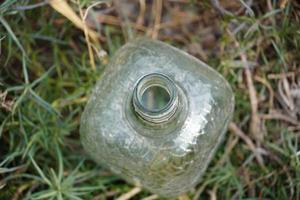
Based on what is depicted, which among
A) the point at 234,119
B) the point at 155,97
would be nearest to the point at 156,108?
the point at 155,97

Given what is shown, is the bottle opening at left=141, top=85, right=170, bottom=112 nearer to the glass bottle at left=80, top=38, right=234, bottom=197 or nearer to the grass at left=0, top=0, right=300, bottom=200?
the glass bottle at left=80, top=38, right=234, bottom=197

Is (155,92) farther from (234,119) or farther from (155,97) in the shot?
(234,119)

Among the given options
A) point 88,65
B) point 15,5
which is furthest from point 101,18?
point 15,5

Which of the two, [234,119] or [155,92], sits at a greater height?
[155,92]

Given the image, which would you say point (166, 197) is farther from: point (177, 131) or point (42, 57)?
point (42, 57)

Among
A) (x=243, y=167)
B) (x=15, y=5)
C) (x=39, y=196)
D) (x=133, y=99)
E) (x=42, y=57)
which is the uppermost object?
(x=15, y=5)

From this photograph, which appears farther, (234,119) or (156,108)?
(234,119)
